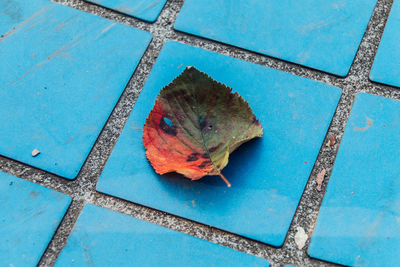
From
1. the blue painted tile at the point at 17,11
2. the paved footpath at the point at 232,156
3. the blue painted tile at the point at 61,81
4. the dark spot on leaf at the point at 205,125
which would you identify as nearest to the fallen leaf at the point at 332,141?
the paved footpath at the point at 232,156

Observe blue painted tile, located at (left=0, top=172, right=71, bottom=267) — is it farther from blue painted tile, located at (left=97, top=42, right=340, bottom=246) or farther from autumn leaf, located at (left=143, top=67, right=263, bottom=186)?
autumn leaf, located at (left=143, top=67, right=263, bottom=186)

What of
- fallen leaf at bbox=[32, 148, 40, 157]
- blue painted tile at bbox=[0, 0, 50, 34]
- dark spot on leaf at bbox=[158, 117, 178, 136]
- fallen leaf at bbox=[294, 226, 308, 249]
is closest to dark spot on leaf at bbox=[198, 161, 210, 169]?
dark spot on leaf at bbox=[158, 117, 178, 136]

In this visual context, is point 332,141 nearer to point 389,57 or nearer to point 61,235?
point 389,57

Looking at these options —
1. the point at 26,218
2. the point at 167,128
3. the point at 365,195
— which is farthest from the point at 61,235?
the point at 365,195

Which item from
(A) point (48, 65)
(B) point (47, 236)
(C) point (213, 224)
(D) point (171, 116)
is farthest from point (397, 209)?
(A) point (48, 65)

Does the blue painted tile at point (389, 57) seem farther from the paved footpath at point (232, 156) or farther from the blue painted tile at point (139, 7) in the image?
the blue painted tile at point (139, 7)

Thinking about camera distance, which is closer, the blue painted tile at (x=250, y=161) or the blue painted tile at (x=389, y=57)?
the blue painted tile at (x=250, y=161)

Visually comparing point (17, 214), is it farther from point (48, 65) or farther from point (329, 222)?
point (329, 222)
